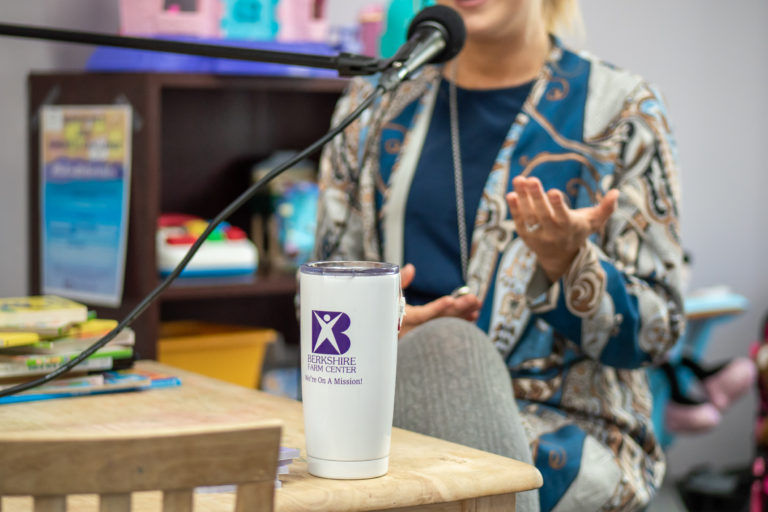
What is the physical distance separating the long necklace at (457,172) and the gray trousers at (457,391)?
34 cm

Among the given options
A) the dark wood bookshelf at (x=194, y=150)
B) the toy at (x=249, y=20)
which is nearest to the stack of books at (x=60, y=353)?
the dark wood bookshelf at (x=194, y=150)

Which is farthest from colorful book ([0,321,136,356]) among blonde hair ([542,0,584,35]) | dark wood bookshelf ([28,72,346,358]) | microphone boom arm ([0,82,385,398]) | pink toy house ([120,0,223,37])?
pink toy house ([120,0,223,37])

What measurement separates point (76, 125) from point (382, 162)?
30.0 inches

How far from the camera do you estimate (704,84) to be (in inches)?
130

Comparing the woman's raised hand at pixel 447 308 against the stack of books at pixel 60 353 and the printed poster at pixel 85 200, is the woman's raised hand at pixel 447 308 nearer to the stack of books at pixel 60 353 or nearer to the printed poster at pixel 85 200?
the stack of books at pixel 60 353

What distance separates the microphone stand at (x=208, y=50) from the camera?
2.99 feet

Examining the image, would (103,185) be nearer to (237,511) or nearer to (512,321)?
(512,321)

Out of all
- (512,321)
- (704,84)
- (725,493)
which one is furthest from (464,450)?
(704,84)

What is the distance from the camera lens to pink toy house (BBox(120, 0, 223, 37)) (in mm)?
1940

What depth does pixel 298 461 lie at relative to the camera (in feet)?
2.75

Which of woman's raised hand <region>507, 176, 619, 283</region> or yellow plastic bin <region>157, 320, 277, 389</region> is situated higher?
woman's raised hand <region>507, 176, 619, 283</region>

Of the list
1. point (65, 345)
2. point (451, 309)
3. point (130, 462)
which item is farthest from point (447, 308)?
point (130, 462)

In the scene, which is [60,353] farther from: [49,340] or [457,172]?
[457,172]

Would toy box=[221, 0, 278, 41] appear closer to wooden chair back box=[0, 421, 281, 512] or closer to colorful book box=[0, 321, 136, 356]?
colorful book box=[0, 321, 136, 356]
